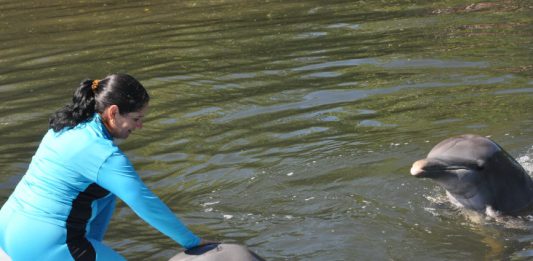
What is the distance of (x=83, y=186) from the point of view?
16.3 ft

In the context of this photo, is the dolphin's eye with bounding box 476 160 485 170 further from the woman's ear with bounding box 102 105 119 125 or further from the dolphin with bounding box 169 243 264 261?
the woman's ear with bounding box 102 105 119 125

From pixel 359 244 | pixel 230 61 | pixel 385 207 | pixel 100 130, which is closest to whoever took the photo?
pixel 100 130

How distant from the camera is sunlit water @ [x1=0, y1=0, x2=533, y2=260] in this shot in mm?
6965

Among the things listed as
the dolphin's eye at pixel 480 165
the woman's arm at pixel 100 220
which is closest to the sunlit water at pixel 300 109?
the dolphin's eye at pixel 480 165

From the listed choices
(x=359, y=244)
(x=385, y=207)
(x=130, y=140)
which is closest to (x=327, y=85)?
(x=130, y=140)

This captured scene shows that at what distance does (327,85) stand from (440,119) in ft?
5.96

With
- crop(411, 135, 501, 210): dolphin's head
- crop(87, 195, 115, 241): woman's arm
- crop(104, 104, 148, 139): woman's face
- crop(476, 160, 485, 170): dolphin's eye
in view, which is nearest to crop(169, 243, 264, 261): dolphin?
crop(87, 195, 115, 241): woman's arm

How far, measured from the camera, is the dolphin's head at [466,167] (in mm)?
6406

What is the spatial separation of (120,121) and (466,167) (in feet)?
8.92

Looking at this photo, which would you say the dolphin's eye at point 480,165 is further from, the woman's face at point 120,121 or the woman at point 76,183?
the woman's face at point 120,121

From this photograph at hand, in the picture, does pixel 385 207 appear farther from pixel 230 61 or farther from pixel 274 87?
pixel 230 61

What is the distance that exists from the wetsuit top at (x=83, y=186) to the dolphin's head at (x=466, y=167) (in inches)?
87.7

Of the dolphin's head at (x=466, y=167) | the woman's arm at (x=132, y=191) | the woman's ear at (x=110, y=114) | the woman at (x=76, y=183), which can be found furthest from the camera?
the dolphin's head at (x=466, y=167)

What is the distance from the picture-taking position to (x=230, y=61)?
39.6 feet
